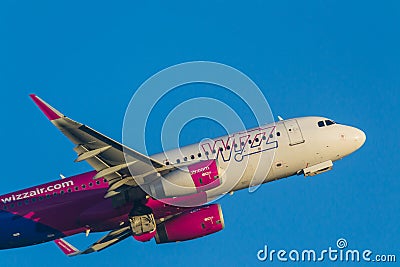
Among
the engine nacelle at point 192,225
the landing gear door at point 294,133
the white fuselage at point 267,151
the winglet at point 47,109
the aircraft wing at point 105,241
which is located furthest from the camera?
the aircraft wing at point 105,241

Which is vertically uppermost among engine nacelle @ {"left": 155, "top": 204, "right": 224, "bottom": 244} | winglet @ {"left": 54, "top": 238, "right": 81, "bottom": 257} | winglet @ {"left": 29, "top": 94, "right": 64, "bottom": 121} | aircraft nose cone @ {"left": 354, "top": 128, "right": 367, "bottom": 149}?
winglet @ {"left": 29, "top": 94, "right": 64, "bottom": 121}

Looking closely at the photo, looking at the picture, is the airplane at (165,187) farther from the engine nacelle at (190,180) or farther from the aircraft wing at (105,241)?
the aircraft wing at (105,241)

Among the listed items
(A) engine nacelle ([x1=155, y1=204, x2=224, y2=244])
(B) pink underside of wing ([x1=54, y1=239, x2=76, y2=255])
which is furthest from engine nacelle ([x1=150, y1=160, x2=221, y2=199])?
(B) pink underside of wing ([x1=54, y1=239, x2=76, y2=255])

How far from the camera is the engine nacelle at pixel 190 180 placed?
50.5 m

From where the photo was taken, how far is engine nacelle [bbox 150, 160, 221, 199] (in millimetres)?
50469

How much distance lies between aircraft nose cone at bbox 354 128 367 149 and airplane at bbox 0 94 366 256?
0.08m

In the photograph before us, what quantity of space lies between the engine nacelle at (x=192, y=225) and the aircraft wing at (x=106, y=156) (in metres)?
5.72

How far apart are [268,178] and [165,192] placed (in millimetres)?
7736

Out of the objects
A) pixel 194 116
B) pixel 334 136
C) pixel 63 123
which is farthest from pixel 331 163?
pixel 63 123

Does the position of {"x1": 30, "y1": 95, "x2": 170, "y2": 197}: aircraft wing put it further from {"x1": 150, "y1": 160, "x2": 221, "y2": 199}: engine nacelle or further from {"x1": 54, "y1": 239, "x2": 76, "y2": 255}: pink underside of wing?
{"x1": 54, "y1": 239, "x2": 76, "y2": 255}: pink underside of wing

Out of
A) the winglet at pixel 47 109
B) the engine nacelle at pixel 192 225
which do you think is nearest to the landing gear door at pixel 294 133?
the engine nacelle at pixel 192 225

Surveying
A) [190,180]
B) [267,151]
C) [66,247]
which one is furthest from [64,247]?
[267,151]

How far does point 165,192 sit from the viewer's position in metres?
51.0

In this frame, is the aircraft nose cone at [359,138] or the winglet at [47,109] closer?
the winglet at [47,109]
